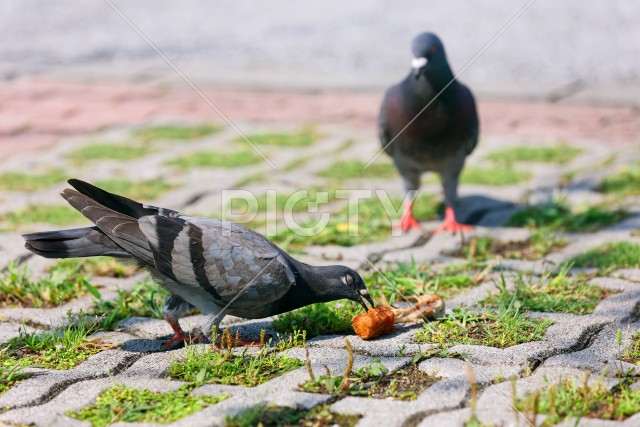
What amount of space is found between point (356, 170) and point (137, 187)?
1.66 m

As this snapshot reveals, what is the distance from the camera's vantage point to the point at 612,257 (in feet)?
14.7

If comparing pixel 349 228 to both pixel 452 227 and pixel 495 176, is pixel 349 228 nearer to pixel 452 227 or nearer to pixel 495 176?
pixel 452 227

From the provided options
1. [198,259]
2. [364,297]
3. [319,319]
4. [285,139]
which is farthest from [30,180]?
[364,297]

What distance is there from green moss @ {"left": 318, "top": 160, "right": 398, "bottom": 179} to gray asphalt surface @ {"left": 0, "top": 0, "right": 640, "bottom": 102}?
273 centimetres

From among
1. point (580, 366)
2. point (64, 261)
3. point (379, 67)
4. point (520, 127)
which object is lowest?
point (580, 366)

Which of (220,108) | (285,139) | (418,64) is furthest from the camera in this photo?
(220,108)

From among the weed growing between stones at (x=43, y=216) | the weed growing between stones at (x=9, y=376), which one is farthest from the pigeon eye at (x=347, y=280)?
the weed growing between stones at (x=43, y=216)

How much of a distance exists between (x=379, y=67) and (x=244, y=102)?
2.34 m

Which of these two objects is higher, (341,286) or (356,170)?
(356,170)

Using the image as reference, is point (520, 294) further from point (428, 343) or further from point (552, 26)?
point (552, 26)

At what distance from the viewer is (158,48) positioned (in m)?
12.2

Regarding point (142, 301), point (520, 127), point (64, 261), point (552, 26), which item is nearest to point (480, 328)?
point (142, 301)

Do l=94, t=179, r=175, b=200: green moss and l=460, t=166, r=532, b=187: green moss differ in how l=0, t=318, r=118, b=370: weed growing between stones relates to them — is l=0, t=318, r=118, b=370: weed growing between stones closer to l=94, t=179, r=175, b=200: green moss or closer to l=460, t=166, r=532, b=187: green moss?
l=94, t=179, r=175, b=200: green moss

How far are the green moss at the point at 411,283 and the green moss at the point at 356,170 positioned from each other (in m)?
2.14
